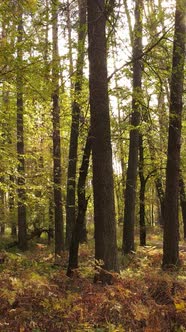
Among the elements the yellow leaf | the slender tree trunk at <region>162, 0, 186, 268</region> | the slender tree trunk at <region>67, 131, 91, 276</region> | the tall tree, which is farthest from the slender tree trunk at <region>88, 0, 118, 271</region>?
the tall tree

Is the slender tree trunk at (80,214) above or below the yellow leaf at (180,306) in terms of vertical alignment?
above

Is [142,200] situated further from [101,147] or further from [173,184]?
[101,147]

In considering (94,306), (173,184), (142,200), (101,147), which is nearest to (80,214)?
(101,147)

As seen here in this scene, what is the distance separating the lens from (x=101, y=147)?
24.5 feet

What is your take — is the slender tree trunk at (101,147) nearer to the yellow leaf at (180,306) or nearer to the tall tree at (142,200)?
the yellow leaf at (180,306)

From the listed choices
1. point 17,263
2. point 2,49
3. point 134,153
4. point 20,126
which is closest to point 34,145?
point 20,126

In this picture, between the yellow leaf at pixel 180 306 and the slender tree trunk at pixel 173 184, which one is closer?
the yellow leaf at pixel 180 306

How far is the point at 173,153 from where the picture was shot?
10320 mm

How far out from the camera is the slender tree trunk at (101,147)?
7.45 m

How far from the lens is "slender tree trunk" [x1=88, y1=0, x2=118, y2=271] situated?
7445 millimetres

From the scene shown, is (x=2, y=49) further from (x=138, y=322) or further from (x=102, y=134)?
(x=138, y=322)

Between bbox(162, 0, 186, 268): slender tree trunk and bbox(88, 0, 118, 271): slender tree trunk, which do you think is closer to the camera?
bbox(88, 0, 118, 271): slender tree trunk

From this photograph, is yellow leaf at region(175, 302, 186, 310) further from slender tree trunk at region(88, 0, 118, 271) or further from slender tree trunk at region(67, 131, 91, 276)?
slender tree trunk at region(67, 131, 91, 276)

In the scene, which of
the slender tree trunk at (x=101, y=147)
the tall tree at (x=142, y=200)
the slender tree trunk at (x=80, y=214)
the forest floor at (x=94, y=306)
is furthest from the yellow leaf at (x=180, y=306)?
the tall tree at (x=142, y=200)
